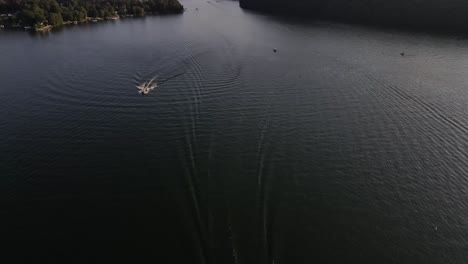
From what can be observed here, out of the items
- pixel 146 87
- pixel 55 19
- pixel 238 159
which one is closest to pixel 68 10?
pixel 55 19

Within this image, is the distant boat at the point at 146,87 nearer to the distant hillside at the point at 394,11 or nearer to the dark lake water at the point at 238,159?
the dark lake water at the point at 238,159

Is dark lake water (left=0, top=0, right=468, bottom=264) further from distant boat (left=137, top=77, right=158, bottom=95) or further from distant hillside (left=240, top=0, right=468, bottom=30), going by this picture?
distant hillside (left=240, top=0, right=468, bottom=30)

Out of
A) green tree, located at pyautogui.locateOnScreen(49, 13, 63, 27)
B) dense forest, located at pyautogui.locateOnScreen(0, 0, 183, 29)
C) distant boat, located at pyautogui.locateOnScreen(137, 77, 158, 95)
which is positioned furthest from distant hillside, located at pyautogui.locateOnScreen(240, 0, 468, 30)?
green tree, located at pyautogui.locateOnScreen(49, 13, 63, 27)

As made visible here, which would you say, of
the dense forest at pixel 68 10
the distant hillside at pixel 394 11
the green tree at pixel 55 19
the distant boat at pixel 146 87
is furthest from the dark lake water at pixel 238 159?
the dense forest at pixel 68 10

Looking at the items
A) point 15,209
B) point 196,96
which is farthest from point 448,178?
point 15,209

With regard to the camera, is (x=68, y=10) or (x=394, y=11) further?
(x=68, y=10)

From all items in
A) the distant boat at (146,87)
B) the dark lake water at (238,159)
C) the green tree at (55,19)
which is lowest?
the dark lake water at (238,159)

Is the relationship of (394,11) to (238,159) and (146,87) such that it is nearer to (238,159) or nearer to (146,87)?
(146,87)
